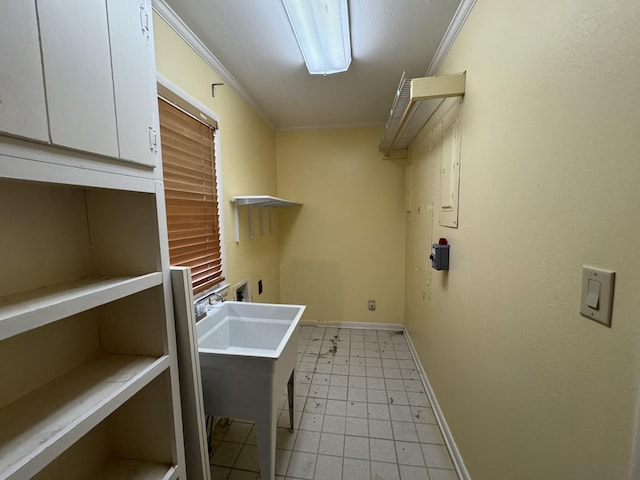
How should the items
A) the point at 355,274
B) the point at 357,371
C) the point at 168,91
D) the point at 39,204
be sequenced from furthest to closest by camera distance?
the point at 355,274, the point at 357,371, the point at 168,91, the point at 39,204

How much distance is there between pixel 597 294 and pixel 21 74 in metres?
1.33

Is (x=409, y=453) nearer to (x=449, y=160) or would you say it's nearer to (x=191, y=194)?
(x=449, y=160)

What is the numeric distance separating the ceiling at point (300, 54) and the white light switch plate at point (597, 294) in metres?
1.51

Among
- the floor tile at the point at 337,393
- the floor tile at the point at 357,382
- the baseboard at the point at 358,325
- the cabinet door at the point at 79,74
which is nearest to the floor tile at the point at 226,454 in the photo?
the floor tile at the point at 337,393

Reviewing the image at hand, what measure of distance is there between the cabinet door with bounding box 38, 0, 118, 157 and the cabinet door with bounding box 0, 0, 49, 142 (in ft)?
0.05

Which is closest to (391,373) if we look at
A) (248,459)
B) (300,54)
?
(248,459)

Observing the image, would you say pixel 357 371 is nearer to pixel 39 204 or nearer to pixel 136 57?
pixel 39 204

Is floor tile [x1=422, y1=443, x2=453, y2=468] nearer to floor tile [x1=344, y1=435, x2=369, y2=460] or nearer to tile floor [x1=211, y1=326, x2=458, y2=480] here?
tile floor [x1=211, y1=326, x2=458, y2=480]

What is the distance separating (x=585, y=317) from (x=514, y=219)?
1.31ft

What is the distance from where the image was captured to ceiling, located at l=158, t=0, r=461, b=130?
1369 mm

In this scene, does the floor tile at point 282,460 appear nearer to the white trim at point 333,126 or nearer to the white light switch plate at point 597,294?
the white light switch plate at point 597,294

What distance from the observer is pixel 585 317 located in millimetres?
642

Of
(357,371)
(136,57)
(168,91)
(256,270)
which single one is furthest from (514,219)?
(256,270)

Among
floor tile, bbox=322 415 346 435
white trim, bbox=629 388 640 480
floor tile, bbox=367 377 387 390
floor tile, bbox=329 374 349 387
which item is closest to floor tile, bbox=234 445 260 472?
floor tile, bbox=322 415 346 435
